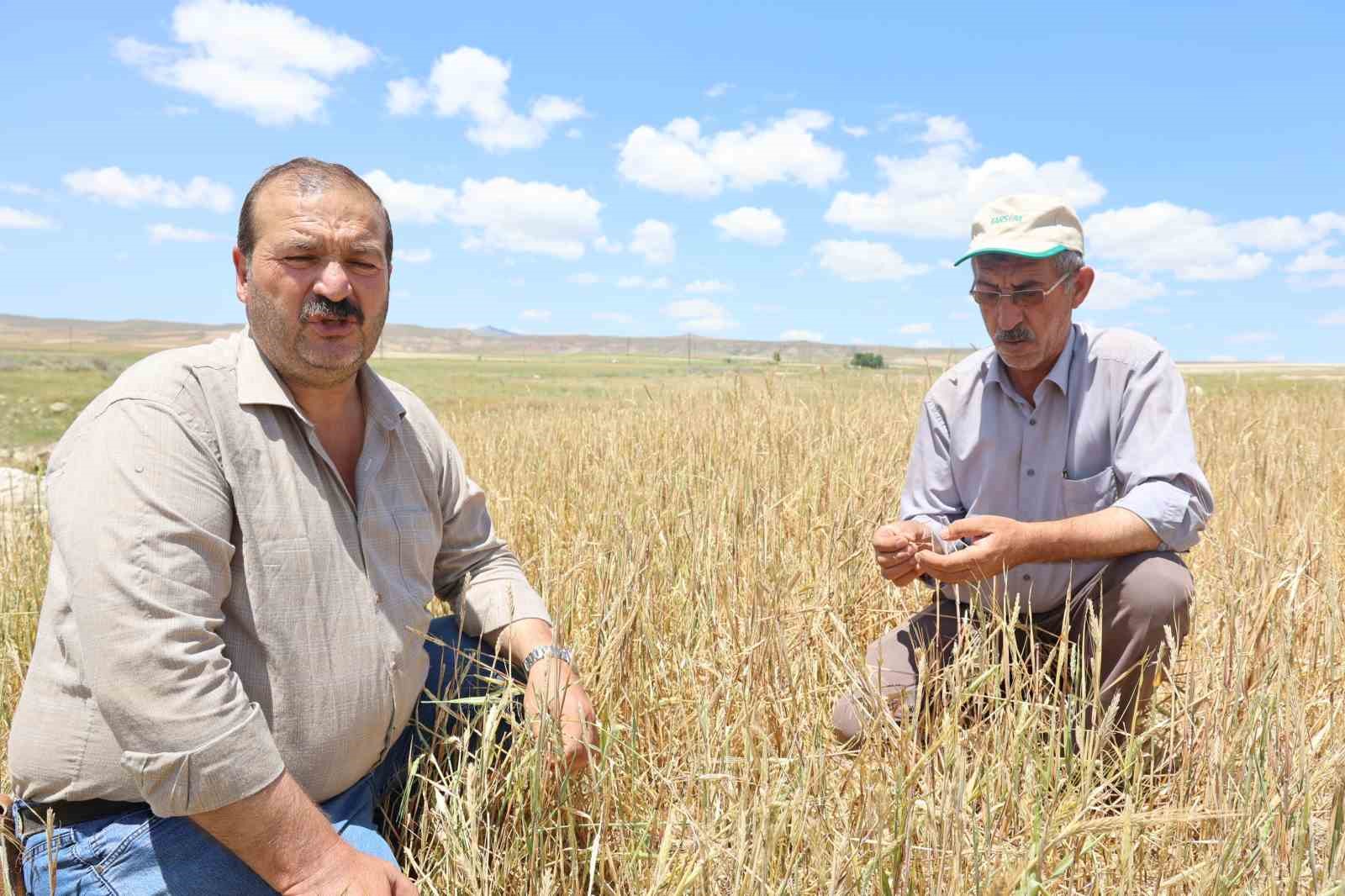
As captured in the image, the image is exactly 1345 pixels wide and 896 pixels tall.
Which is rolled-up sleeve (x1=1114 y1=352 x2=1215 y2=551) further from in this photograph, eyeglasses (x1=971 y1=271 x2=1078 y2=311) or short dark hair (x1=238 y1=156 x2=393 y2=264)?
short dark hair (x1=238 y1=156 x2=393 y2=264)

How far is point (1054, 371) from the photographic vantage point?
7.62 feet

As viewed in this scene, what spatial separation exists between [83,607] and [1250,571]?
233 centimetres

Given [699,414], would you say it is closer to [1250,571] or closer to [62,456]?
[1250,571]

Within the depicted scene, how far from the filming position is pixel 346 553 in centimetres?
158

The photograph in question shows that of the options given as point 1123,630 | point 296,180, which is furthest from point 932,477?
point 296,180

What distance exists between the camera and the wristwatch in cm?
175

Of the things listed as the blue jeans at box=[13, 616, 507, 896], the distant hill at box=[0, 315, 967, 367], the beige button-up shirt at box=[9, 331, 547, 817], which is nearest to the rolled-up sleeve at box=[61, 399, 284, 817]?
the beige button-up shirt at box=[9, 331, 547, 817]

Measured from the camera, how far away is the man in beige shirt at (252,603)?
1304 mm

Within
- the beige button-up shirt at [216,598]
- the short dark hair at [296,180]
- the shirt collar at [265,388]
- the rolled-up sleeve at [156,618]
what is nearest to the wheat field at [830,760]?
the beige button-up shirt at [216,598]

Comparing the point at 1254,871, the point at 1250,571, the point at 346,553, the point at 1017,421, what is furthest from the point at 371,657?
the point at 1250,571

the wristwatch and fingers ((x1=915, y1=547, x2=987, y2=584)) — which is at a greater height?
fingers ((x1=915, y1=547, x2=987, y2=584))

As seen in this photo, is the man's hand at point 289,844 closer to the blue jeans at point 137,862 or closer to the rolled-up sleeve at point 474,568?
the blue jeans at point 137,862

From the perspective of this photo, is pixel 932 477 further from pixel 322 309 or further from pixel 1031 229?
pixel 322 309

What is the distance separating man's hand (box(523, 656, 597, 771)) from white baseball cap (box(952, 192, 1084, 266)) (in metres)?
1.43
